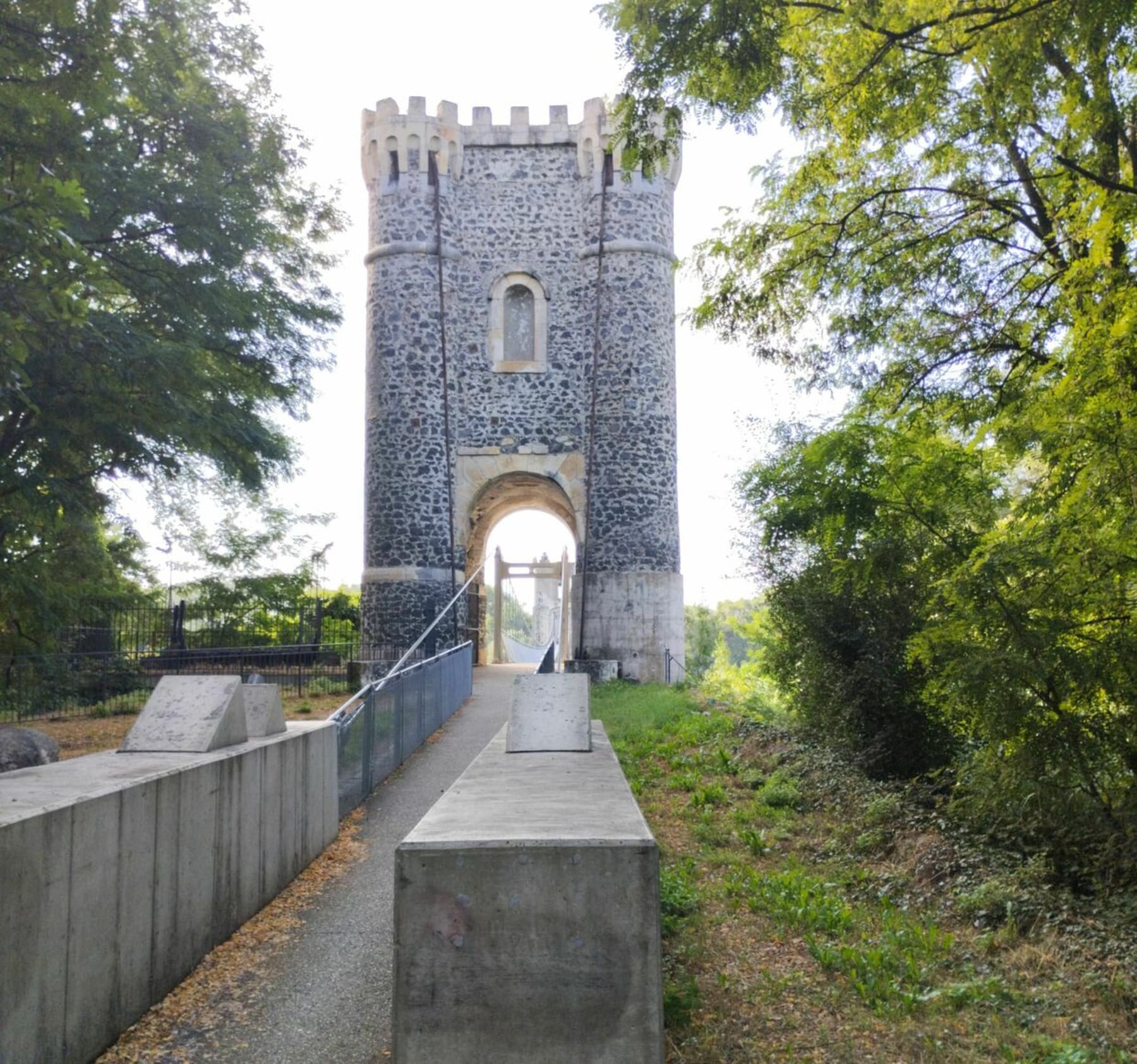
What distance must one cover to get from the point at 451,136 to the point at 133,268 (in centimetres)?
1127

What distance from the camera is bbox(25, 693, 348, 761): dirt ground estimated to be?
12648mm

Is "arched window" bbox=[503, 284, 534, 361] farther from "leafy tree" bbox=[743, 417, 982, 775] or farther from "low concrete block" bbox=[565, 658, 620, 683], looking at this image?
"leafy tree" bbox=[743, 417, 982, 775]

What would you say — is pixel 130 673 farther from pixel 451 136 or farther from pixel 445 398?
pixel 451 136

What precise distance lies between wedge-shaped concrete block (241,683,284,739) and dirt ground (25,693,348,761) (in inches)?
203

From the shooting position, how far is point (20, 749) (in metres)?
8.34

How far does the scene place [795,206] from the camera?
27.9ft

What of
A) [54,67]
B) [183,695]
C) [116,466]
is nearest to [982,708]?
[183,695]

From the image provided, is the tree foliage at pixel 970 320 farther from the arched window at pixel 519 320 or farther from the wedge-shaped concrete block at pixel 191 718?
the arched window at pixel 519 320

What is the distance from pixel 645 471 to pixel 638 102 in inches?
631

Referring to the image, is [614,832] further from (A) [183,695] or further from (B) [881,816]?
(B) [881,816]

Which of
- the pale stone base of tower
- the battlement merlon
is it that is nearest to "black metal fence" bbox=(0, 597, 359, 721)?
the pale stone base of tower


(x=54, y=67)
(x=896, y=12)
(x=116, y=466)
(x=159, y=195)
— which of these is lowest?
(x=116, y=466)

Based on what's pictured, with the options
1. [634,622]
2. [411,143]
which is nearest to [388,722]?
[634,622]

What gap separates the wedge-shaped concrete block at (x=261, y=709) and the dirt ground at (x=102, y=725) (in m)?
5.16
